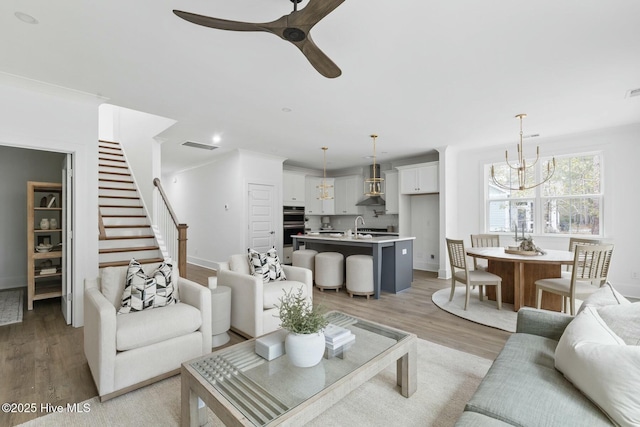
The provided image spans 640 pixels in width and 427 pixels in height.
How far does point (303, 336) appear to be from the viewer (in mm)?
1685

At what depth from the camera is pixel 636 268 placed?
4.63 meters

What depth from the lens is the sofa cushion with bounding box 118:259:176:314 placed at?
246 centimetres

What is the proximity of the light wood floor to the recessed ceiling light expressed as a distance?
2708 millimetres

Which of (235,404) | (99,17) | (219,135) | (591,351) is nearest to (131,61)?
(99,17)

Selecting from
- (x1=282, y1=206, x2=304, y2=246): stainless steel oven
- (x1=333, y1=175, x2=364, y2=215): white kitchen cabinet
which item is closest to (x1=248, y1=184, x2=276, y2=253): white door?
(x1=282, y1=206, x2=304, y2=246): stainless steel oven

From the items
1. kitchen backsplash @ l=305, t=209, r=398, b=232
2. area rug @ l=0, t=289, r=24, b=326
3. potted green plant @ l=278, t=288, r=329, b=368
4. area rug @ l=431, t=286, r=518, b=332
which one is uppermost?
kitchen backsplash @ l=305, t=209, r=398, b=232

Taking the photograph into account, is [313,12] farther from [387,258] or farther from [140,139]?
[140,139]

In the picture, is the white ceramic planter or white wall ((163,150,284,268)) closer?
the white ceramic planter

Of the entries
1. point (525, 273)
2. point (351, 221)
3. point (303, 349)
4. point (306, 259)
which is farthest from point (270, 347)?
point (351, 221)

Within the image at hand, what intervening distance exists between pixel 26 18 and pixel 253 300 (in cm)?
281

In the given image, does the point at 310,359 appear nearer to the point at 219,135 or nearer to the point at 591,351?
the point at 591,351

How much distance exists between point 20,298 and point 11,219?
171 cm

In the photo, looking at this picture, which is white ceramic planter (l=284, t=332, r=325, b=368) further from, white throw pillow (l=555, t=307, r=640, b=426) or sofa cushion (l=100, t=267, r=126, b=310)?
sofa cushion (l=100, t=267, r=126, b=310)

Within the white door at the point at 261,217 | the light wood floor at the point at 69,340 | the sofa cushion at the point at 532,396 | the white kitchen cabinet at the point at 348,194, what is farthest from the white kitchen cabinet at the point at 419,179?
the sofa cushion at the point at 532,396
